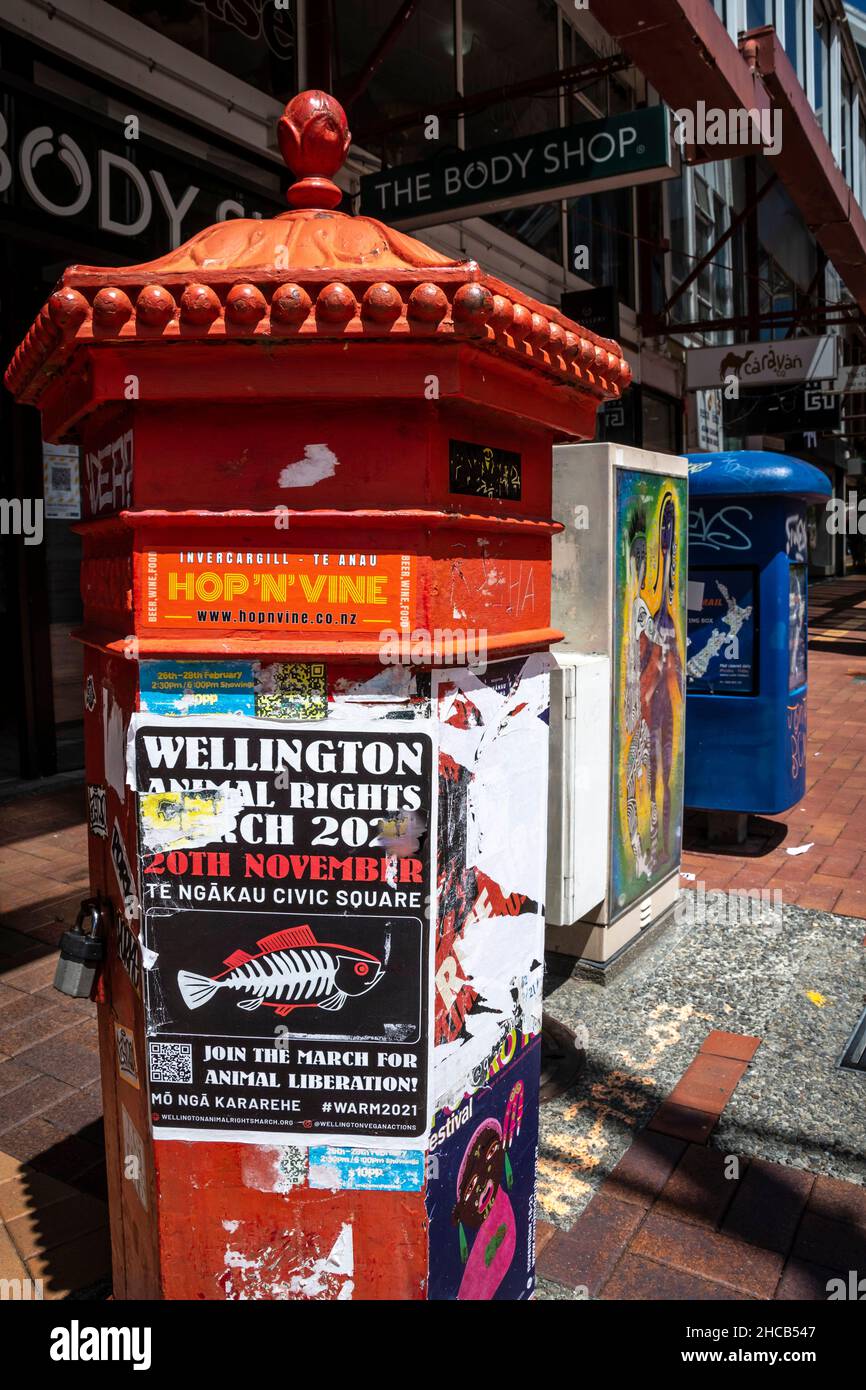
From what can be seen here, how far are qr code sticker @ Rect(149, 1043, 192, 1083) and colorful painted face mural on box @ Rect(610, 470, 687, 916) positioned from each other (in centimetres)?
267

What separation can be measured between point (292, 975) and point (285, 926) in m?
0.09

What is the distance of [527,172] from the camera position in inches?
255

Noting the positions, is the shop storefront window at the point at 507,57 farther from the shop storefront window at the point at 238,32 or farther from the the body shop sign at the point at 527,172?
the the body shop sign at the point at 527,172

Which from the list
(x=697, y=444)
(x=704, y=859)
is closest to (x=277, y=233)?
(x=704, y=859)

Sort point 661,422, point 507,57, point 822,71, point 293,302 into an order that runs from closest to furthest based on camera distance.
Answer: point 293,302
point 822,71
point 507,57
point 661,422

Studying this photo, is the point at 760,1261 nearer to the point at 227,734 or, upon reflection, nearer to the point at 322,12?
the point at 227,734

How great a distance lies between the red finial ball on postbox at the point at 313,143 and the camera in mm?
2000

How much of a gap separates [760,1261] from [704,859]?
142 inches

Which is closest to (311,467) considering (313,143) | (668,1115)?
(313,143)

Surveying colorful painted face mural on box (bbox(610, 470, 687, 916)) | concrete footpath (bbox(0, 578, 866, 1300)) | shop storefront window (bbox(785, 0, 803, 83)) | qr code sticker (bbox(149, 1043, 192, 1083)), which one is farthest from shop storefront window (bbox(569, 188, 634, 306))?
qr code sticker (bbox(149, 1043, 192, 1083))

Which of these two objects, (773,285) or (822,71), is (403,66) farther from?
(773,285)

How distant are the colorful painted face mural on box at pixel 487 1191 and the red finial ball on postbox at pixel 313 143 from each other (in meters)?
1.81

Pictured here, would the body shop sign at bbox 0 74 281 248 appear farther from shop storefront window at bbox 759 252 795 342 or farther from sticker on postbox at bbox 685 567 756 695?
shop storefront window at bbox 759 252 795 342

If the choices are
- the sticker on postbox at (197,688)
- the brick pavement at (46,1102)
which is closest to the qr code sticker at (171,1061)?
the sticker on postbox at (197,688)
